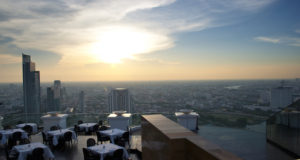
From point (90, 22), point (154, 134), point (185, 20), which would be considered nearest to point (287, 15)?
point (185, 20)

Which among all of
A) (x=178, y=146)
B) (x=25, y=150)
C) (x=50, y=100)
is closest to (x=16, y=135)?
(x=25, y=150)

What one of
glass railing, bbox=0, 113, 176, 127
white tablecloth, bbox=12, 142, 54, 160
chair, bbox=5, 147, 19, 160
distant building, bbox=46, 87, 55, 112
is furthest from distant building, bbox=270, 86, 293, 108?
distant building, bbox=46, 87, 55, 112

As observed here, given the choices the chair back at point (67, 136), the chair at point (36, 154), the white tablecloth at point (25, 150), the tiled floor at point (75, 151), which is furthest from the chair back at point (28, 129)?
the chair at point (36, 154)

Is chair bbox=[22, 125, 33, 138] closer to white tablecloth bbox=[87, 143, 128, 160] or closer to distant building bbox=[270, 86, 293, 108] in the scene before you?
white tablecloth bbox=[87, 143, 128, 160]

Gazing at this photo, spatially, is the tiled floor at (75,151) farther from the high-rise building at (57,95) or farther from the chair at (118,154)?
the high-rise building at (57,95)

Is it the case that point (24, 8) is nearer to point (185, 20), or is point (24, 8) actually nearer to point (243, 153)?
point (185, 20)

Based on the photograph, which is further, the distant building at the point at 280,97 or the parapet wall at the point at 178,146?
the distant building at the point at 280,97
